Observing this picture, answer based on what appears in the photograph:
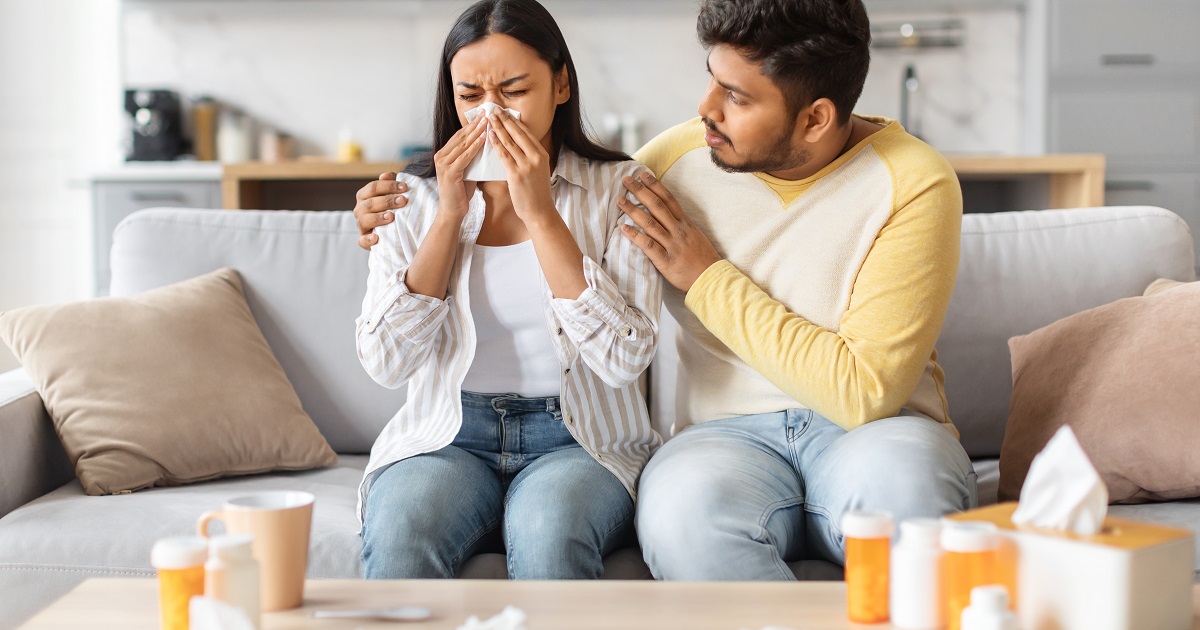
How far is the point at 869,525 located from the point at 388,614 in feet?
1.44

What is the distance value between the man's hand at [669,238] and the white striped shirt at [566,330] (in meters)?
0.03

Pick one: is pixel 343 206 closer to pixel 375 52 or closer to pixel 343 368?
pixel 375 52

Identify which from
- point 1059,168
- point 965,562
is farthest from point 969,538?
point 1059,168

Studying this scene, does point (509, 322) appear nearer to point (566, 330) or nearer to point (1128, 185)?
point (566, 330)

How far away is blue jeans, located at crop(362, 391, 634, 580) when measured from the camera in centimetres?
136

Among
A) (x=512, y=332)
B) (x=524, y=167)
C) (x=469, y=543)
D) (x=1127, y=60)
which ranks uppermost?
(x=1127, y=60)

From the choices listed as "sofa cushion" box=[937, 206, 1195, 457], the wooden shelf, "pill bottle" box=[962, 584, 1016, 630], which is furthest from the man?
the wooden shelf

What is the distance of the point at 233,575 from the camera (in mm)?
881

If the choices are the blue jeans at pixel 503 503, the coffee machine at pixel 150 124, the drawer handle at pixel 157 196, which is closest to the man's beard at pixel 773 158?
the blue jeans at pixel 503 503

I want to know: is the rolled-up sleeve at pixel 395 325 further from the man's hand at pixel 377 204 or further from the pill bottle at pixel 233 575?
the pill bottle at pixel 233 575

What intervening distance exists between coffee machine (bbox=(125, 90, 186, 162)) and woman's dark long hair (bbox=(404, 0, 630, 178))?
3.15 meters

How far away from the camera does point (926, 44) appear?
4.54m

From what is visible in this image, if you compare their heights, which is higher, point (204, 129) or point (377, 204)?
point (204, 129)

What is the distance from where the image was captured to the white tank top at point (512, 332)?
1.62 metres
